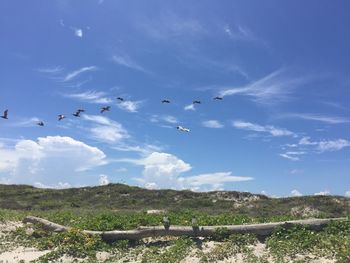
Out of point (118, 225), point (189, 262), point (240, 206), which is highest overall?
point (240, 206)

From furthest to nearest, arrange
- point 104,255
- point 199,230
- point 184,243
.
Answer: point 199,230
point 184,243
point 104,255

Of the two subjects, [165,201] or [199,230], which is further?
[165,201]

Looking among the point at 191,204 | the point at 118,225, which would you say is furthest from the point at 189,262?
the point at 191,204

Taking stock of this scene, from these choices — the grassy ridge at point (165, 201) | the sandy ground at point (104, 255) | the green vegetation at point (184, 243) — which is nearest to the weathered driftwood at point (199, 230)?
the green vegetation at point (184, 243)

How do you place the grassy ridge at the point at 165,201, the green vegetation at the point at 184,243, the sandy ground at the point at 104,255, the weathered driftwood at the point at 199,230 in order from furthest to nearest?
1. the grassy ridge at the point at 165,201
2. the weathered driftwood at the point at 199,230
3. the green vegetation at the point at 184,243
4. the sandy ground at the point at 104,255

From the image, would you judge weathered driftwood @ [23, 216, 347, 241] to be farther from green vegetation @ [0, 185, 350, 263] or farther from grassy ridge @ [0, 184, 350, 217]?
grassy ridge @ [0, 184, 350, 217]

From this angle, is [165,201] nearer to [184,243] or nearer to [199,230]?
[199,230]

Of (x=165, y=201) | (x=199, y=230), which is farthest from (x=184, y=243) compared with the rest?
(x=165, y=201)

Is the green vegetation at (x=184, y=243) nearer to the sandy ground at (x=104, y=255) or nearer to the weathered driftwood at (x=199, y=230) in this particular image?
the sandy ground at (x=104, y=255)

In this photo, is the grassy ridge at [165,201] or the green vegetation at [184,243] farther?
the grassy ridge at [165,201]

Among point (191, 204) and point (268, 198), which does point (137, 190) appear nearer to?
point (191, 204)

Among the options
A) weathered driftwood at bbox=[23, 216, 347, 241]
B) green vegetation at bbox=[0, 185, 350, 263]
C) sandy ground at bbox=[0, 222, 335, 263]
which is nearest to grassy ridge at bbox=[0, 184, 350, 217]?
green vegetation at bbox=[0, 185, 350, 263]

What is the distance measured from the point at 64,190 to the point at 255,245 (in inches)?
1971

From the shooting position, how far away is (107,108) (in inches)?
1368
